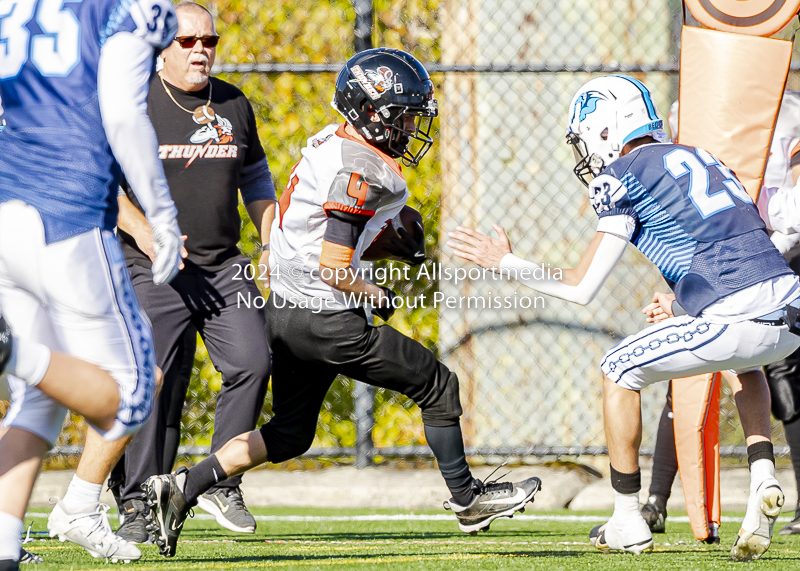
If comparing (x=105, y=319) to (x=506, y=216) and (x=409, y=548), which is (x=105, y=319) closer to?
(x=409, y=548)

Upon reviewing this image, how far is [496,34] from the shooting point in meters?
6.72

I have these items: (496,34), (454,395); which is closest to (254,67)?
(496,34)

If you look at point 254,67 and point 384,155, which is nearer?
point 384,155

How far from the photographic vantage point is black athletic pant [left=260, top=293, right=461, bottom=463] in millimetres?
3789

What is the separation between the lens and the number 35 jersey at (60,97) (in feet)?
9.11

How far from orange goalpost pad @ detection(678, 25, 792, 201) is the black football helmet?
122 cm

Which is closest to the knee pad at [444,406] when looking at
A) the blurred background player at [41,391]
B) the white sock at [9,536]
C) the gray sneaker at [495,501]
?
the gray sneaker at [495,501]

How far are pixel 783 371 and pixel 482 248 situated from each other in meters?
1.89

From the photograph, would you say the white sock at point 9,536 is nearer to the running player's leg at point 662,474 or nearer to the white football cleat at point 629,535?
the white football cleat at point 629,535

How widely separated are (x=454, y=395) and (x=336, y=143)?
38.7 inches

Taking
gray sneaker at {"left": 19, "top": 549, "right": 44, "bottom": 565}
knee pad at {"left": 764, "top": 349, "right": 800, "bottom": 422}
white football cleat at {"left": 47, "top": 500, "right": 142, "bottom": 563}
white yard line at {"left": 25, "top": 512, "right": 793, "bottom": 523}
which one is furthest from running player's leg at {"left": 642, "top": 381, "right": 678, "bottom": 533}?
gray sneaker at {"left": 19, "top": 549, "right": 44, "bottom": 565}

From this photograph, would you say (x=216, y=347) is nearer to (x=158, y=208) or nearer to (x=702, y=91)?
(x=158, y=208)

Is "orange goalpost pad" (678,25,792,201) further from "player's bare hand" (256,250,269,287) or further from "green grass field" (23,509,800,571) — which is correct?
"player's bare hand" (256,250,269,287)

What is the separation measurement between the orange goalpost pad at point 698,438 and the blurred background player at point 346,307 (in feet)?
2.43
